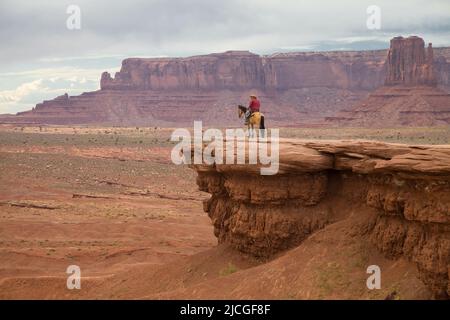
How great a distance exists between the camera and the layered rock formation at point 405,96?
112938 mm

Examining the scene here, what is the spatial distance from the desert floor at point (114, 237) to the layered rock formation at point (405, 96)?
65651 millimetres

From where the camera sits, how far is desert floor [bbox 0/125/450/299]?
14494 mm

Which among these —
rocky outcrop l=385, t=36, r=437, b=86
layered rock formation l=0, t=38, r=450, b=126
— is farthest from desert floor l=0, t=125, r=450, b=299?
layered rock formation l=0, t=38, r=450, b=126

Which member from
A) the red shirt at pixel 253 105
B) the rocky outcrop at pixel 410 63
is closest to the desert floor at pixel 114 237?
the red shirt at pixel 253 105

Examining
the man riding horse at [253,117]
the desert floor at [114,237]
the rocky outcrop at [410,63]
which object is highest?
the rocky outcrop at [410,63]

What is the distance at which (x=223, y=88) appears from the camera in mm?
159250

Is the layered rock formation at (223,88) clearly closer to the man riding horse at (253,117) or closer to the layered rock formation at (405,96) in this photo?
the layered rock formation at (405,96)

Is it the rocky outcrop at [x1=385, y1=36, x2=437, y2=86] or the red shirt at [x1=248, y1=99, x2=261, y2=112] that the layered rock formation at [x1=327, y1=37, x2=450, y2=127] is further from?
the red shirt at [x1=248, y1=99, x2=261, y2=112]

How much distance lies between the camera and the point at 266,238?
45.8 feet

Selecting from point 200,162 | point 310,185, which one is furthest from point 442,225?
point 200,162

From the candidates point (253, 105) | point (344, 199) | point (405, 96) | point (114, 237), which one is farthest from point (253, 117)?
point (405, 96)

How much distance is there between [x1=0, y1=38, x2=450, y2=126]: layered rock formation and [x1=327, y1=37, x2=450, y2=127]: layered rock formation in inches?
766

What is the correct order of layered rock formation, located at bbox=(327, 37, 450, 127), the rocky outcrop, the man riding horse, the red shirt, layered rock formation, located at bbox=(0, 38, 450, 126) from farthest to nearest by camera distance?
layered rock formation, located at bbox=(0, 38, 450, 126)
the rocky outcrop
layered rock formation, located at bbox=(327, 37, 450, 127)
the red shirt
the man riding horse

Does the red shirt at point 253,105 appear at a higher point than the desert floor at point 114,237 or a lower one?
higher
